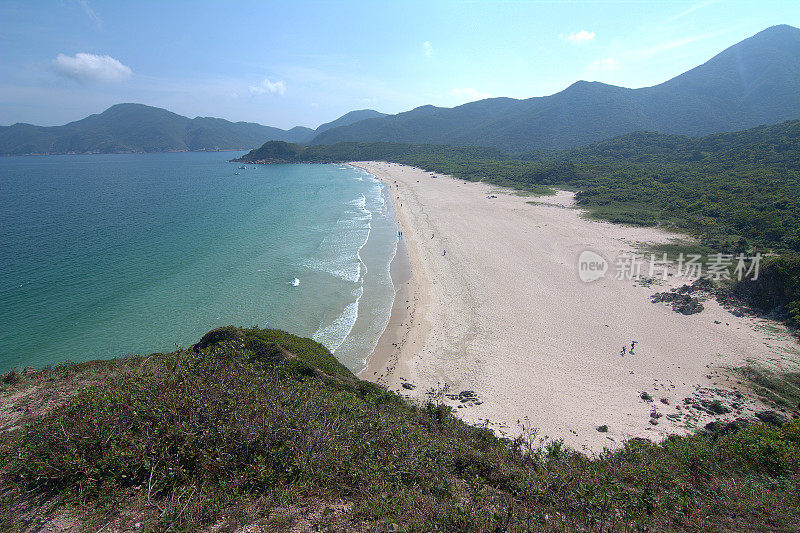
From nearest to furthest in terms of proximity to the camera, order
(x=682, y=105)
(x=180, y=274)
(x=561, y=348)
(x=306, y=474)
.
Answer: (x=306, y=474) → (x=561, y=348) → (x=180, y=274) → (x=682, y=105)

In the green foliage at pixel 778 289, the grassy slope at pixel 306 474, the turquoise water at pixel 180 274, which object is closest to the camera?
Result: the grassy slope at pixel 306 474

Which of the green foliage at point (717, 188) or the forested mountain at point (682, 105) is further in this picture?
the forested mountain at point (682, 105)

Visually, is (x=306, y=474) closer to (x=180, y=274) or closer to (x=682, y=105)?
(x=180, y=274)

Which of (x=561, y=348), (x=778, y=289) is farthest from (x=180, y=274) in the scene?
(x=778, y=289)

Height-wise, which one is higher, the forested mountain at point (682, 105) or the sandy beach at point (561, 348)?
the forested mountain at point (682, 105)

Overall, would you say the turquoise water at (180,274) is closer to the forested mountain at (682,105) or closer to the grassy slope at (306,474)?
the grassy slope at (306,474)

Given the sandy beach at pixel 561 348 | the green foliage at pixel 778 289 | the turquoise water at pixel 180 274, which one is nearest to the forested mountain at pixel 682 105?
the green foliage at pixel 778 289

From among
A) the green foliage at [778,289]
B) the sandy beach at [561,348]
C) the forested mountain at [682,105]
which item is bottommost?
the sandy beach at [561,348]
